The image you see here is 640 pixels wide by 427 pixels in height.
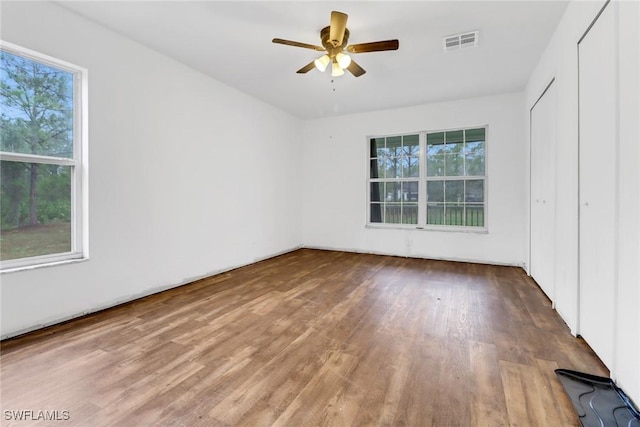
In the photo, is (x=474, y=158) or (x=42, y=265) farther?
(x=474, y=158)

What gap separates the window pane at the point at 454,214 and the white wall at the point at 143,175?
343 centimetres

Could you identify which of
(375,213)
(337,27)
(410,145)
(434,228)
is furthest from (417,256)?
(337,27)

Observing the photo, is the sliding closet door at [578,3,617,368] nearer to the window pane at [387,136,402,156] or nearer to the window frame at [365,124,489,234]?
the window frame at [365,124,489,234]

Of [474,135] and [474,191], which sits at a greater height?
[474,135]

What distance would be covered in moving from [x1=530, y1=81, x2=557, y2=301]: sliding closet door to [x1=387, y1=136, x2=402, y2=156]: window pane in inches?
83.0

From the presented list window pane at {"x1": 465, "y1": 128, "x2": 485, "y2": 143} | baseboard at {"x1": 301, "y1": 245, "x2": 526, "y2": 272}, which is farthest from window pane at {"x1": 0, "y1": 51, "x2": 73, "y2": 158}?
window pane at {"x1": 465, "y1": 128, "x2": 485, "y2": 143}

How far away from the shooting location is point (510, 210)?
185 inches

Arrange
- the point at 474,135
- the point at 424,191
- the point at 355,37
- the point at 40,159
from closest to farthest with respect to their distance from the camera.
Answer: the point at 40,159 → the point at 355,37 → the point at 474,135 → the point at 424,191

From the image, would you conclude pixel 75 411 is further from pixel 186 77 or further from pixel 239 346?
pixel 186 77

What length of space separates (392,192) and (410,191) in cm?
35

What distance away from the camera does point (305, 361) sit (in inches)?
79.2

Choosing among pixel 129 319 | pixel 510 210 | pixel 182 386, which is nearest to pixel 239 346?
pixel 182 386

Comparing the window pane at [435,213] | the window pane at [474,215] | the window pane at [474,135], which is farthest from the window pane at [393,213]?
the window pane at [474,135]

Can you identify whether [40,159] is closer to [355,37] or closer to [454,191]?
[355,37]
